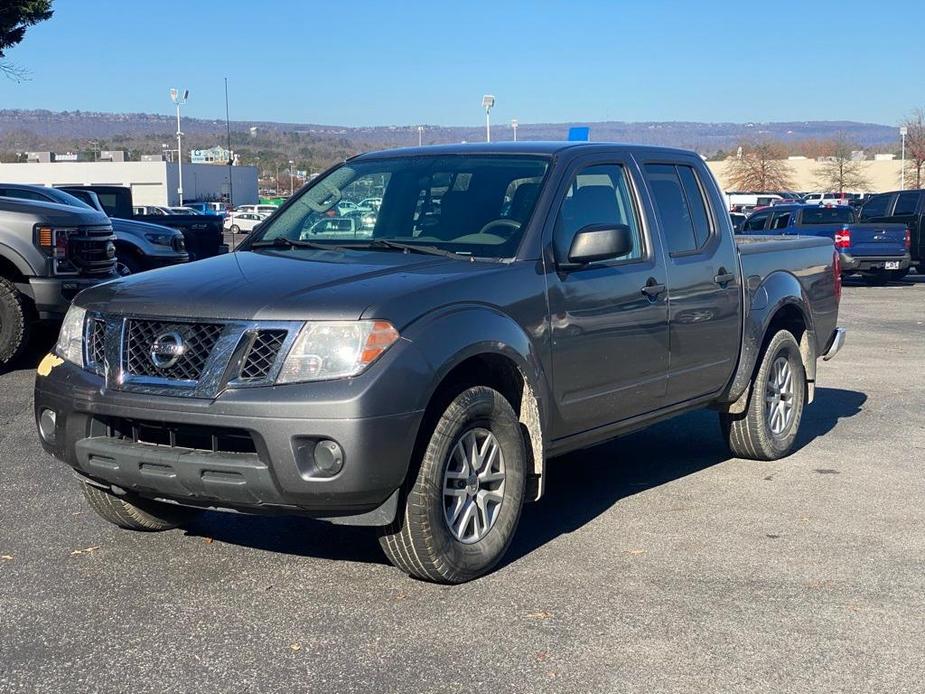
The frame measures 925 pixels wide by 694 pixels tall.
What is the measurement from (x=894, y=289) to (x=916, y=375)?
13.1 meters

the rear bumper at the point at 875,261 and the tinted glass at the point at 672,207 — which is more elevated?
the tinted glass at the point at 672,207

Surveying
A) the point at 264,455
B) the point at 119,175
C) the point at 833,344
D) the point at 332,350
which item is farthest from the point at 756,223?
the point at 119,175

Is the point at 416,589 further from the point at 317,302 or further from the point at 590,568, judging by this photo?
the point at 317,302

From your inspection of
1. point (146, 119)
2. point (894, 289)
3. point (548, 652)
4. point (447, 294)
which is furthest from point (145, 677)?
point (146, 119)

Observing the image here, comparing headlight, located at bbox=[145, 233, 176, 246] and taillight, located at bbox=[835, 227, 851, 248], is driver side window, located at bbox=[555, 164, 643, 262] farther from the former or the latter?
taillight, located at bbox=[835, 227, 851, 248]

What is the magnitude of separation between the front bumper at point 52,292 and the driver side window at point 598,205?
251 inches

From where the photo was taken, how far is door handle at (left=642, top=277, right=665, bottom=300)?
240 inches

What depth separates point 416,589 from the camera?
4.91 meters

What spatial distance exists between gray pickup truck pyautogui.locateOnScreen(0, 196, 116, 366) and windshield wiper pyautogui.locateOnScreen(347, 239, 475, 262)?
6.11 m

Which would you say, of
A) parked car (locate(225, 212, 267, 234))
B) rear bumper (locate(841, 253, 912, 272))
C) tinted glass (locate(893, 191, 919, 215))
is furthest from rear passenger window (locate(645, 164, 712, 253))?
parked car (locate(225, 212, 267, 234))

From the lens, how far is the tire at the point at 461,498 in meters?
4.73

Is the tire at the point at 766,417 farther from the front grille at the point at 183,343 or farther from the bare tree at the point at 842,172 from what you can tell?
the bare tree at the point at 842,172

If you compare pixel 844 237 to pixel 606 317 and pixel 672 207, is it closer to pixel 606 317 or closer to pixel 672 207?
pixel 672 207

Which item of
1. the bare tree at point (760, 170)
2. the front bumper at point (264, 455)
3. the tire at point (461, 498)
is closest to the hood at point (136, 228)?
the front bumper at point (264, 455)
